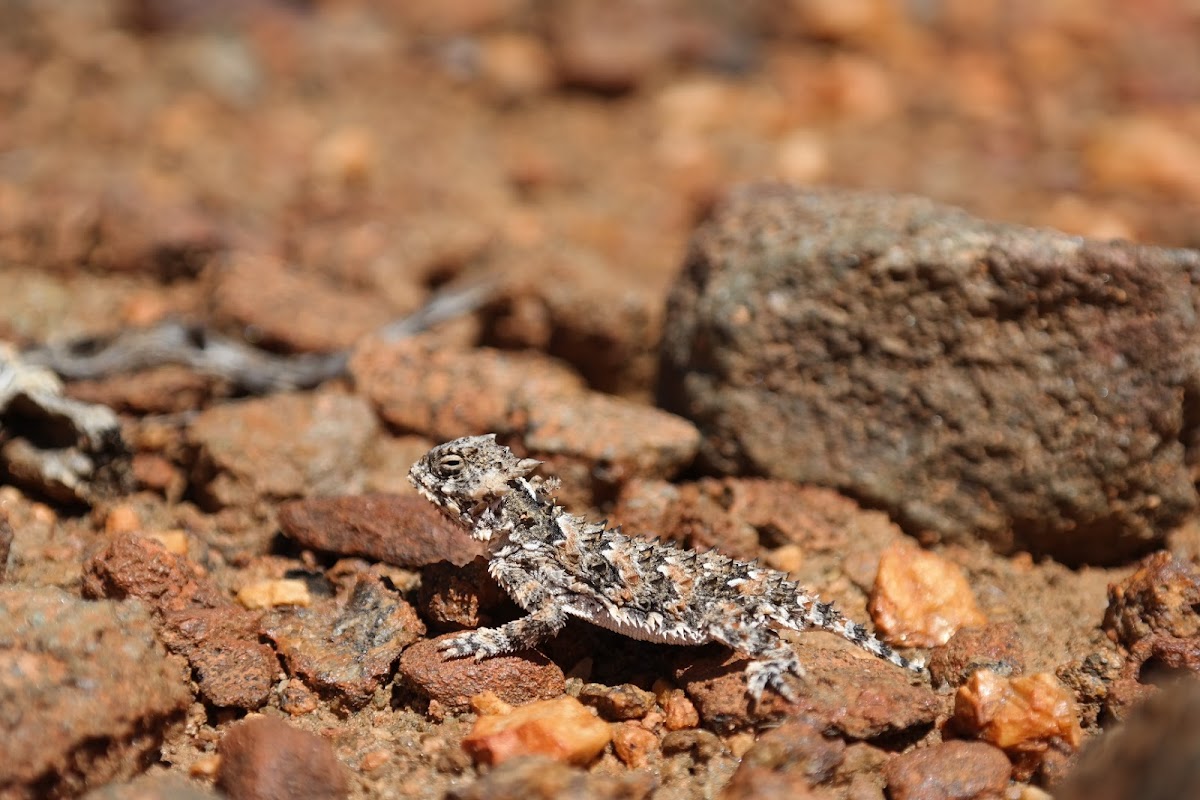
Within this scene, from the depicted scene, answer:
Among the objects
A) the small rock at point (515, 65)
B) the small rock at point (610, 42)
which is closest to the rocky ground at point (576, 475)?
the small rock at point (515, 65)

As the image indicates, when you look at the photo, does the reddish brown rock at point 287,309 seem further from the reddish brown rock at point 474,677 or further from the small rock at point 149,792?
the small rock at point 149,792

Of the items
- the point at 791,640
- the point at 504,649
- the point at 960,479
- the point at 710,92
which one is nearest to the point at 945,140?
the point at 710,92

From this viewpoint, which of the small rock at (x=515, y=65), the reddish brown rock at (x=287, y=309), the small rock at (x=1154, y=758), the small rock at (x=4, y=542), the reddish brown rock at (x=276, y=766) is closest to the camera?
the small rock at (x=1154, y=758)

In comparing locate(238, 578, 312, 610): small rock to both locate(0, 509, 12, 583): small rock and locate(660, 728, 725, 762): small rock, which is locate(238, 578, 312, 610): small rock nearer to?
locate(0, 509, 12, 583): small rock

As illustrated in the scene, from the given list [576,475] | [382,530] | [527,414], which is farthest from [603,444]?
[382,530]

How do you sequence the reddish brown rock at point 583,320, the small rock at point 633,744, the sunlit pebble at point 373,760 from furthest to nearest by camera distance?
the reddish brown rock at point 583,320 < the small rock at point 633,744 < the sunlit pebble at point 373,760

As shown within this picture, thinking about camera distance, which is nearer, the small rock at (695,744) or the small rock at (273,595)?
the small rock at (695,744)
